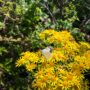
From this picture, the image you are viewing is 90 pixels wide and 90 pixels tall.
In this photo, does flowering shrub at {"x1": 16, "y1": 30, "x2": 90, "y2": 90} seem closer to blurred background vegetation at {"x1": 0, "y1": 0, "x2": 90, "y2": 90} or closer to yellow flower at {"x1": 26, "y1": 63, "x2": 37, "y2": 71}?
yellow flower at {"x1": 26, "y1": 63, "x2": 37, "y2": 71}

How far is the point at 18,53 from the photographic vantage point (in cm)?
363

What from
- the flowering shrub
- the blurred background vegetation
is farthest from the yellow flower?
the blurred background vegetation

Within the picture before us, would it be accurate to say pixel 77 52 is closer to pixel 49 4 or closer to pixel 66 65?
pixel 66 65

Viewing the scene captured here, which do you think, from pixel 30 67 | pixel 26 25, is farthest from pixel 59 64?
pixel 26 25

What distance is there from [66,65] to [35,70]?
13.4 inches

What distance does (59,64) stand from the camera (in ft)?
9.39

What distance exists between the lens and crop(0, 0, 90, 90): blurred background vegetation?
3.53 m

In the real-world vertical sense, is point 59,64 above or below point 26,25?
below

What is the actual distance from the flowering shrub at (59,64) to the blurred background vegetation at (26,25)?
0.46 meters

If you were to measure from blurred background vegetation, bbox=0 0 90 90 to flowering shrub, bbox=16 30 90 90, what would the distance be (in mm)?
455

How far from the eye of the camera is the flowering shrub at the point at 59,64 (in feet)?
8.76

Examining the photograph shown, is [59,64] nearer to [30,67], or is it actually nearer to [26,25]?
[30,67]

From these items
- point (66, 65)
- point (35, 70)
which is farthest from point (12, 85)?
point (66, 65)

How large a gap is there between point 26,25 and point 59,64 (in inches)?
51.3
